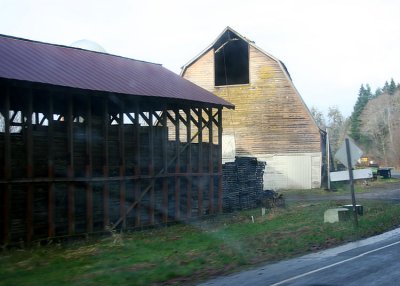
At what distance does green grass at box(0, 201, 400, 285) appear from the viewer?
1048 cm

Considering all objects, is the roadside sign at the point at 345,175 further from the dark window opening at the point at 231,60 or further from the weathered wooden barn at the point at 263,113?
→ the dark window opening at the point at 231,60

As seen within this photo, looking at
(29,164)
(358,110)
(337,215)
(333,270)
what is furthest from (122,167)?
(358,110)

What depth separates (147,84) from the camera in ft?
67.5

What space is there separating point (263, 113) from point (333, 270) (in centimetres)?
2850

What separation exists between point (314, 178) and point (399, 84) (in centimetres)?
9371

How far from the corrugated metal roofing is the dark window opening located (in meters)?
15.0

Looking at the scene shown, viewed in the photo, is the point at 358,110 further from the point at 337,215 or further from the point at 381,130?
the point at 337,215

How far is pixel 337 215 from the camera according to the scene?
18.9 meters

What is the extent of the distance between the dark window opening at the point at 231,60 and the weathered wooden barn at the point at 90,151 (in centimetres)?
1617

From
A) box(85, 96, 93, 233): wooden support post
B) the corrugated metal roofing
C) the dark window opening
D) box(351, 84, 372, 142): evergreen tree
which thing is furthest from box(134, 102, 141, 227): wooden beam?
box(351, 84, 372, 142): evergreen tree

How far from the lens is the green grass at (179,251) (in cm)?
1048

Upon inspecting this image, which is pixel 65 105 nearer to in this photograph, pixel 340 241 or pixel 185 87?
pixel 185 87

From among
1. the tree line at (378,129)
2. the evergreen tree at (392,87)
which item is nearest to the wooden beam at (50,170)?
the tree line at (378,129)

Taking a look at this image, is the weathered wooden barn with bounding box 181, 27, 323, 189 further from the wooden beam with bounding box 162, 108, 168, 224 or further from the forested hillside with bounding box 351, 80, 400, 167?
the forested hillside with bounding box 351, 80, 400, 167
